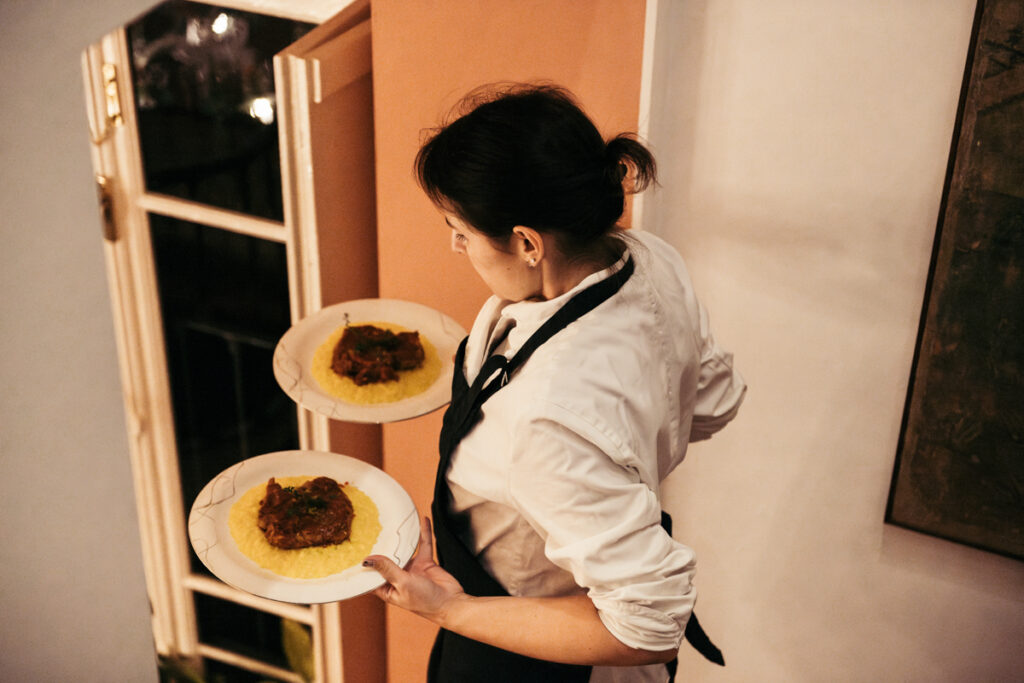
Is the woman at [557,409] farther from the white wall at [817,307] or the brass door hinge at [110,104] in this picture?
the brass door hinge at [110,104]

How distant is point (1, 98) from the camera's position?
1.56 meters

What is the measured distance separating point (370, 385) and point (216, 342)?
38 cm

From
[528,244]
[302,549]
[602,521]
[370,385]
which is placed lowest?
[302,549]

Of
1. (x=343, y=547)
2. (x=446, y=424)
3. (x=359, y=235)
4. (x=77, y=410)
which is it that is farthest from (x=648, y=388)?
(x=77, y=410)

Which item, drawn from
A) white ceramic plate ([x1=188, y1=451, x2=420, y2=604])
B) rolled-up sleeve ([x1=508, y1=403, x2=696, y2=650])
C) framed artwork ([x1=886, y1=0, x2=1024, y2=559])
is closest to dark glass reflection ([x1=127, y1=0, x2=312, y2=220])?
white ceramic plate ([x1=188, y1=451, x2=420, y2=604])

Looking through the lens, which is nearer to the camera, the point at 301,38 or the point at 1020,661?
the point at 301,38

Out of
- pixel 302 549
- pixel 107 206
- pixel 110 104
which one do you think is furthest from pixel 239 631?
pixel 110 104

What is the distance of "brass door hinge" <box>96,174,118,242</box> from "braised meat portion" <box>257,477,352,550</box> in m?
0.62

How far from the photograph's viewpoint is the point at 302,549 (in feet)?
4.05

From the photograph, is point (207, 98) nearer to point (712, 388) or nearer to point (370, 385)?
point (370, 385)

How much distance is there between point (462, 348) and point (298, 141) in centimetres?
56

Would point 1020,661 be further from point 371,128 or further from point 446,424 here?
point 371,128

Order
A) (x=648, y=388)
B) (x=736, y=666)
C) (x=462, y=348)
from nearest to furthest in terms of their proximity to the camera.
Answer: (x=648, y=388) < (x=462, y=348) < (x=736, y=666)

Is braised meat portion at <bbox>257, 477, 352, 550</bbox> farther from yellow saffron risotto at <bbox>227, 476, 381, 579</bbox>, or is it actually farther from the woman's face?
the woman's face
